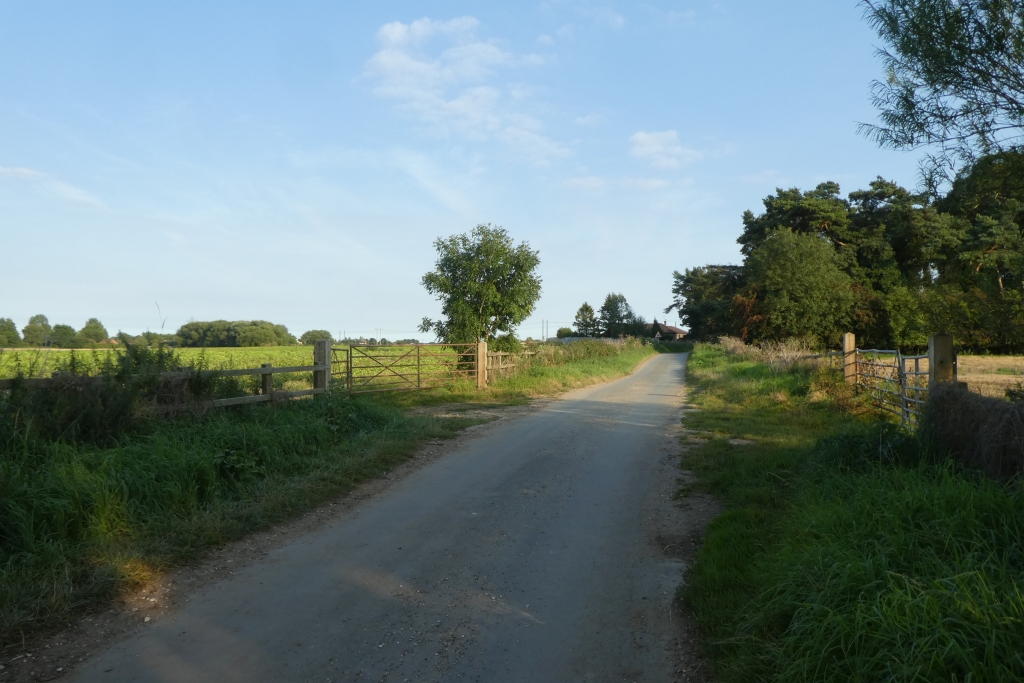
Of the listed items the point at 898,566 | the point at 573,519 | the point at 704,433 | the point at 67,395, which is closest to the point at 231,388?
the point at 67,395

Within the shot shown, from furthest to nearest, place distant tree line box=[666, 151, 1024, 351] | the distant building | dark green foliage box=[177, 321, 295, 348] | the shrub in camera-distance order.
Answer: the distant building < dark green foliage box=[177, 321, 295, 348] < distant tree line box=[666, 151, 1024, 351] < the shrub

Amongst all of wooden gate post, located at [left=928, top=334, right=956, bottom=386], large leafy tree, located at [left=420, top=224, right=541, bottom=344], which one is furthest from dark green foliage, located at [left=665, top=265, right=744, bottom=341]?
wooden gate post, located at [left=928, top=334, right=956, bottom=386]

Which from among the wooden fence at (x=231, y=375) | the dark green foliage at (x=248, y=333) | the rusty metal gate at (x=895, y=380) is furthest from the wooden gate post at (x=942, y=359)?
the dark green foliage at (x=248, y=333)

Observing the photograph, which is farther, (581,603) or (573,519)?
(573,519)

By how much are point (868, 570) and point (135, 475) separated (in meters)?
6.34

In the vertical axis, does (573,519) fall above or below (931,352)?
below

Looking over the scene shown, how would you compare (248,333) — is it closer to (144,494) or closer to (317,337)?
(317,337)

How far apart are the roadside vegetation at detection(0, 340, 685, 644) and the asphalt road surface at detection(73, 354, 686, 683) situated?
0.70 metres

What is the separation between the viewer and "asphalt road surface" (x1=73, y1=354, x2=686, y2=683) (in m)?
3.95

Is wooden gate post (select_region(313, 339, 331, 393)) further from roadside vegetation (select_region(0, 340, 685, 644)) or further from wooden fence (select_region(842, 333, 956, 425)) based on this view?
wooden fence (select_region(842, 333, 956, 425))

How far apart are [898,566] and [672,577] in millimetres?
1829

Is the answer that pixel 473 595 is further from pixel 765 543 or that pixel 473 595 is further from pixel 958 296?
pixel 958 296

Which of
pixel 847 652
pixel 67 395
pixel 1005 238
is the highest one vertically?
pixel 1005 238

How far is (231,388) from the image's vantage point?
10.1 metres
